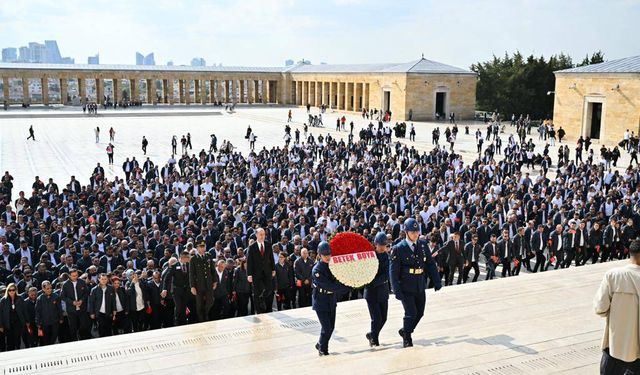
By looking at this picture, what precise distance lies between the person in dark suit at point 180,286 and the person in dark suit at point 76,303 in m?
1.24

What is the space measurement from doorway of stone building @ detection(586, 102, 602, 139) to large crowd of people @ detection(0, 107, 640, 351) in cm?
1538

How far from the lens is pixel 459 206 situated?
14305mm

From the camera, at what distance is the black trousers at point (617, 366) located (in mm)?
4367

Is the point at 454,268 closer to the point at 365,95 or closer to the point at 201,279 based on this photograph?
the point at 201,279

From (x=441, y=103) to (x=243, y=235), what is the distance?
125 ft

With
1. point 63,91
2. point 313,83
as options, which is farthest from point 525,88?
point 63,91

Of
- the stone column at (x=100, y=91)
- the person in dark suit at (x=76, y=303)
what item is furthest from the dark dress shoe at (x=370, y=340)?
the stone column at (x=100, y=91)

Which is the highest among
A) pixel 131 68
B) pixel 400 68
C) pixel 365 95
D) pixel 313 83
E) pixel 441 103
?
pixel 131 68

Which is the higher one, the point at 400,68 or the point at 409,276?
the point at 400,68

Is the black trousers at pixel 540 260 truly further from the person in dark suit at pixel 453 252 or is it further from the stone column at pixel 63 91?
the stone column at pixel 63 91

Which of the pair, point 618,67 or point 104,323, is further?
point 618,67

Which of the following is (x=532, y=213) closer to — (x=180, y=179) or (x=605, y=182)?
(x=605, y=182)

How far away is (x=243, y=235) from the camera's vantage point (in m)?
12.4

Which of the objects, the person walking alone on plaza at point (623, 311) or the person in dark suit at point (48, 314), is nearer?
the person walking alone on plaza at point (623, 311)
